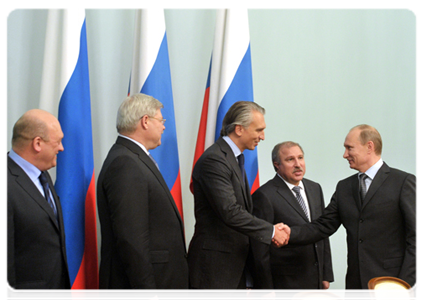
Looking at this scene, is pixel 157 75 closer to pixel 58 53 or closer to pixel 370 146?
pixel 58 53

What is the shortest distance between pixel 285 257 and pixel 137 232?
1241mm

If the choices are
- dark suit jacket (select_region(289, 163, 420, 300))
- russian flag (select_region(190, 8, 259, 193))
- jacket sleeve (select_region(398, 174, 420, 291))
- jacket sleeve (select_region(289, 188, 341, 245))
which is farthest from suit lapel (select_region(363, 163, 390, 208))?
russian flag (select_region(190, 8, 259, 193))

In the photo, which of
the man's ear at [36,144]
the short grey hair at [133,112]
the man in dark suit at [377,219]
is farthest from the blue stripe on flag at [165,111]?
the man in dark suit at [377,219]

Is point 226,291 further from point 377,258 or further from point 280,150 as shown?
point 280,150

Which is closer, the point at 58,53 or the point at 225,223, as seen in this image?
the point at 225,223

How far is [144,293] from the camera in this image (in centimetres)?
209

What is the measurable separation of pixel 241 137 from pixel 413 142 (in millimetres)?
2358

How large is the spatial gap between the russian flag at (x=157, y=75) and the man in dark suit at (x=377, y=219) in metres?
1.28

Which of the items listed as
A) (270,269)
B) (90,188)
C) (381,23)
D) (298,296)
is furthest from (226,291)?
(381,23)

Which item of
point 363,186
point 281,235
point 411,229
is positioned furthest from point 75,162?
point 411,229

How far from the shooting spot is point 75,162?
2713mm

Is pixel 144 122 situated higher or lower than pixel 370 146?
higher

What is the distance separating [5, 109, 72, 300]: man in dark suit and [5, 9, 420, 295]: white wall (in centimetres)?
164

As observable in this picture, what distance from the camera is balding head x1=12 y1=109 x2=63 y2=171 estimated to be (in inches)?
79.4
